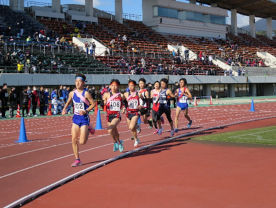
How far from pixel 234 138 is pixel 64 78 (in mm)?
21693

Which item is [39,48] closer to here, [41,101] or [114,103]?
[41,101]

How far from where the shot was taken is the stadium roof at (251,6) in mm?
69688

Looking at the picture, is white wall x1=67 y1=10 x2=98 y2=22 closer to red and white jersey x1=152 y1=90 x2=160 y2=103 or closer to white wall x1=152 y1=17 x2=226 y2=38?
white wall x1=152 y1=17 x2=226 y2=38

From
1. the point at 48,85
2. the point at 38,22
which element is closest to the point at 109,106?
the point at 48,85

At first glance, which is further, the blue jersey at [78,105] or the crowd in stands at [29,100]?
the crowd in stands at [29,100]

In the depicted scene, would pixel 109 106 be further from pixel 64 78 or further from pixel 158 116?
pixel 64 78

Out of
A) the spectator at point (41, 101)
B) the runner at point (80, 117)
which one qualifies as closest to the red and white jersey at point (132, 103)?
the runner at point (80, 117)

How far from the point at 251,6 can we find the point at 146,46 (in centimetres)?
3362

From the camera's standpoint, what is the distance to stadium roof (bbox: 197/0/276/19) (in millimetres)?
69688

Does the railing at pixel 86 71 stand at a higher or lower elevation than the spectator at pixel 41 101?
higher

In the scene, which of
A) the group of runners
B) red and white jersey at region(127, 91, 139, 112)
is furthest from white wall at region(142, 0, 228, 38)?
red and white jersey at region(127, 91, 139, 112)

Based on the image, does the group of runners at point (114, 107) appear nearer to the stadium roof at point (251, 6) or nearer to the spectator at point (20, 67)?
the spectator at point (20, 67)

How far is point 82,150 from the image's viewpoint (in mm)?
11297

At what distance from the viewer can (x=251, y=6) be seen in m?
72.3
